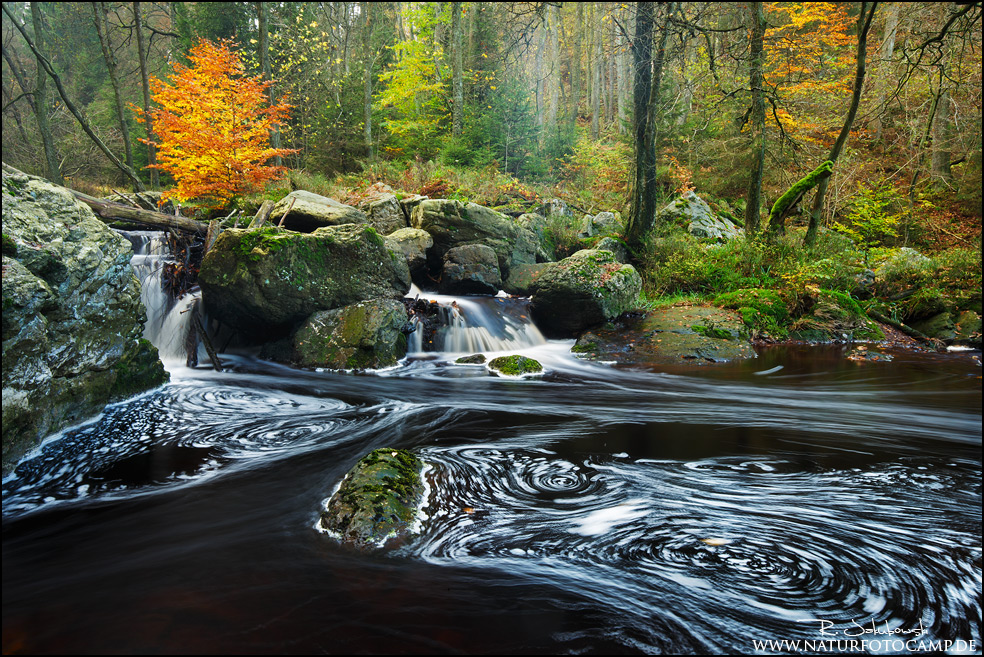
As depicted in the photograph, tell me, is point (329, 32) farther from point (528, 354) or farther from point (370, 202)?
point (528, 354)

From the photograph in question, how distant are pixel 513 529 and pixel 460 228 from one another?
9.28 metres

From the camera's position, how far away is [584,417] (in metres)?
5.48

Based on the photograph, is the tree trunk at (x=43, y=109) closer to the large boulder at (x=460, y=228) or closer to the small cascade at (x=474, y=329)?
the large boulder at (x=460, y=228)

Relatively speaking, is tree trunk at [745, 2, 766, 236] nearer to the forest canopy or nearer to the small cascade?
the forest canopy

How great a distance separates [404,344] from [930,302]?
33.5 ft

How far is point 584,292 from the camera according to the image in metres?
9.08

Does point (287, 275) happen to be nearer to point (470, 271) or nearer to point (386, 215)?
point (470, 271)

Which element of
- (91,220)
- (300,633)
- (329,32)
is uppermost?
(329,32)

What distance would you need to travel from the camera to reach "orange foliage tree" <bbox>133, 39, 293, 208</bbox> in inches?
444

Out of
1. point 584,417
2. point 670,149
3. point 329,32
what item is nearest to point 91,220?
point 584,417

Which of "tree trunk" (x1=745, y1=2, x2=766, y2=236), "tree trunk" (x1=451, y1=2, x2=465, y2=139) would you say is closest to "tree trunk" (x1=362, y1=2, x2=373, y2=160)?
"tree trunk" (x1=451, y1=2, x2=465, y2=139)

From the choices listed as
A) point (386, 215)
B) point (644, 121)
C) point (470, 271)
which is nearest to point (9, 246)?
point (470, 271)

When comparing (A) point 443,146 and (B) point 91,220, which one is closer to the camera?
(B) point 91,220

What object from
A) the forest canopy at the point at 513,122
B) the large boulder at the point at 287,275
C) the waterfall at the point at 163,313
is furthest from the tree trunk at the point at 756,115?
the waterfall at the point at 163,313
